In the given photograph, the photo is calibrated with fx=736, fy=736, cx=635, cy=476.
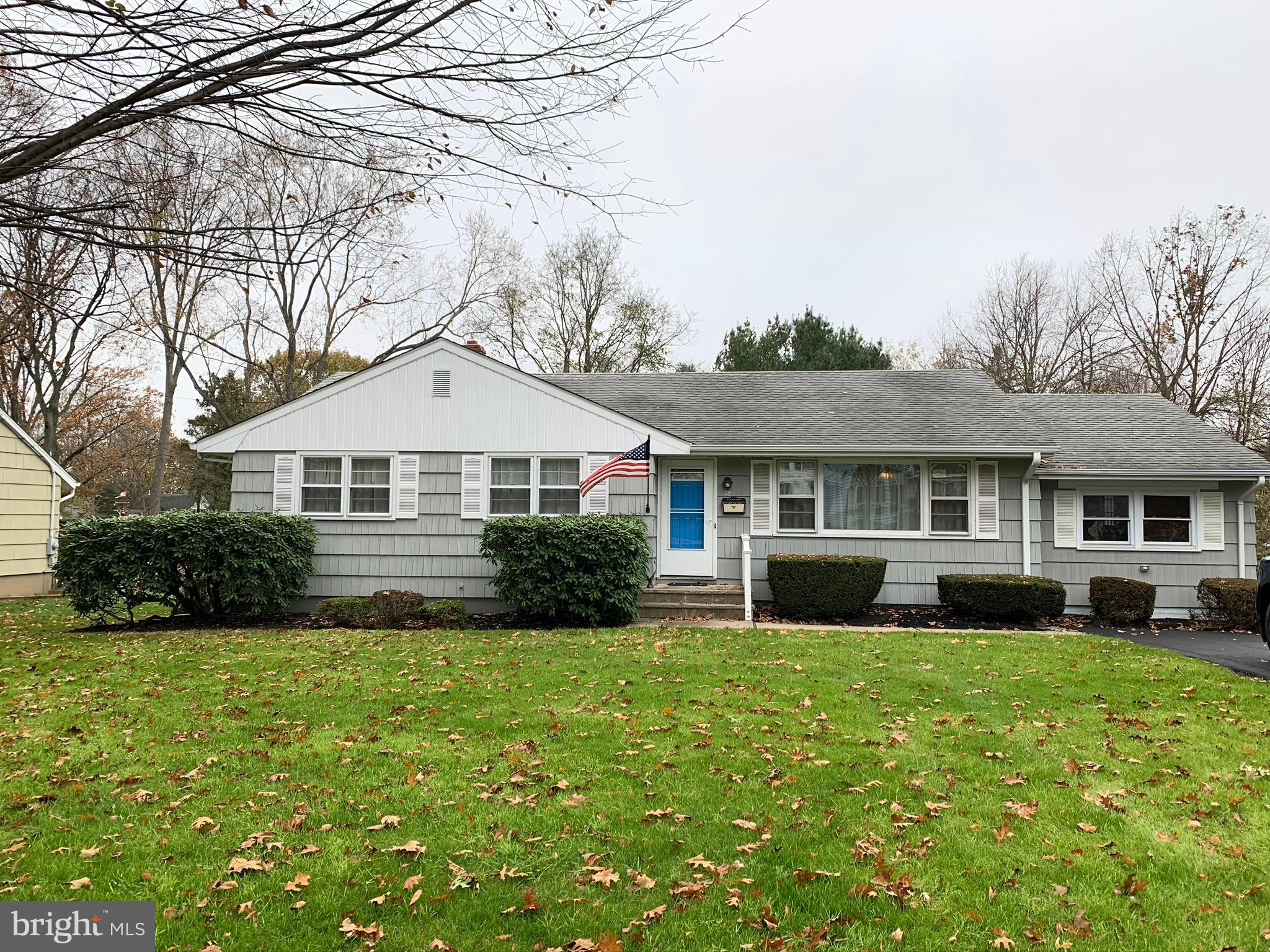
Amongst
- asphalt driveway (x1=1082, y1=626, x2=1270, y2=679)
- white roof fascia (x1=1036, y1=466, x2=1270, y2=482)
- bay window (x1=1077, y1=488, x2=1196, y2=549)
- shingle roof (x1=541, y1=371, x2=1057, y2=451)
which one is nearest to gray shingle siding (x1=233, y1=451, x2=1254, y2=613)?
bay window (x1=1077, y1=488, x2=1196, y2=549)

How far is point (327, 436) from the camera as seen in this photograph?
42.9ft

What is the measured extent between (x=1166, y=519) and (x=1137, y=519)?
0.53m

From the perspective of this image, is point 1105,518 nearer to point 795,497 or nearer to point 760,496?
point 795,497

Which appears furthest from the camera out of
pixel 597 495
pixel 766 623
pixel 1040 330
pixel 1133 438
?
pixel 1040 330

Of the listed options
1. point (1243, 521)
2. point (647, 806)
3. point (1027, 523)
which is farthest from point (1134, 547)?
point (647, 806)

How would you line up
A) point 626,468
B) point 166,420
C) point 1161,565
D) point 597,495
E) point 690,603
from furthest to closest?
point 166,420, point 1161,565, point 597,495, point 690,603, point 626,468

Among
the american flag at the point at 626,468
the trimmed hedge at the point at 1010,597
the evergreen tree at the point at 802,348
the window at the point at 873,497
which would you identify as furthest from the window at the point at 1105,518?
the evergreen tree at the point at 802,348

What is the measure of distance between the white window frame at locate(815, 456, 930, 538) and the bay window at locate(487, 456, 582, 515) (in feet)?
14.6

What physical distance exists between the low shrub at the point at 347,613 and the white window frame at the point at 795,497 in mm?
7200

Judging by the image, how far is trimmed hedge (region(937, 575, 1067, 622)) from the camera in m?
11.7

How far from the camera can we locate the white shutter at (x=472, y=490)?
1297cm

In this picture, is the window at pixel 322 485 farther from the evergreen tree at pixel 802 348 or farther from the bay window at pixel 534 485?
the evergreen tree at pixel 802 348

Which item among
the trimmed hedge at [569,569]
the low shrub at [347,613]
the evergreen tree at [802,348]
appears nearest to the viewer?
the trimmed hedge at [569,569]

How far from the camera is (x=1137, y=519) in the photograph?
43.9 ft
